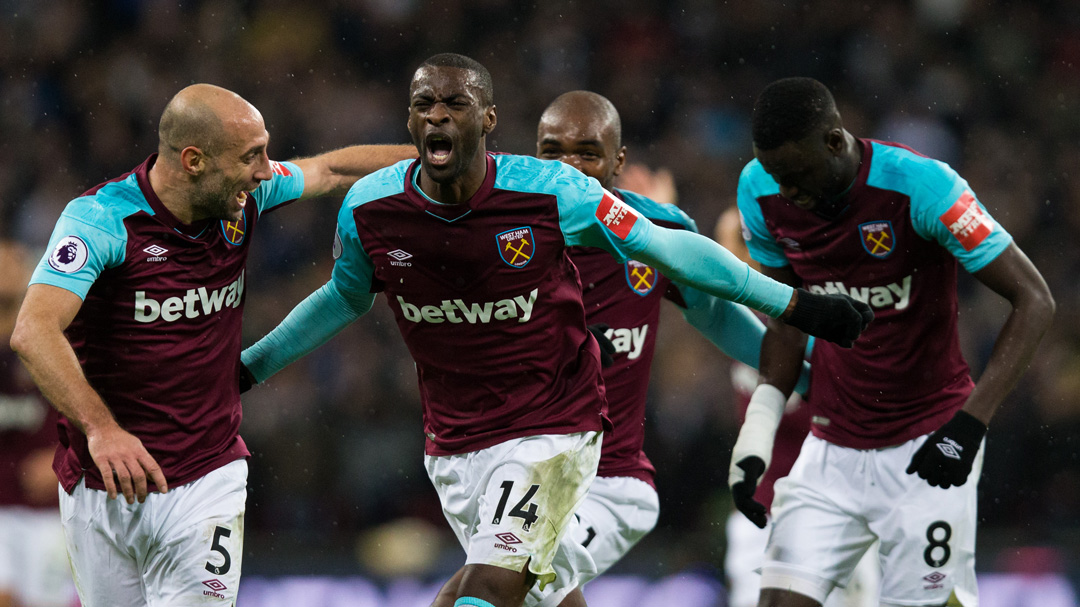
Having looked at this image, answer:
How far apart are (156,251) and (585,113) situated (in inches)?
76.5

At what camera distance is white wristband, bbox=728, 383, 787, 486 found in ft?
17.0

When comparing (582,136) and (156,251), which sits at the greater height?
(582,136)

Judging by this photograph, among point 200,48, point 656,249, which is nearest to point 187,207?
point 656,249

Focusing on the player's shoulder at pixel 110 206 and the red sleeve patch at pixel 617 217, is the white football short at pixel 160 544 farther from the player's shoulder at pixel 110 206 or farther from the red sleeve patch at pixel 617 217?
the red sleeve patch at pixel 617 217

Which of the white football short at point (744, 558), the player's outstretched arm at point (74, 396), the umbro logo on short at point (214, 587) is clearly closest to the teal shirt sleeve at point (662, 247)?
the player's outstretched arm at point (74, 396)

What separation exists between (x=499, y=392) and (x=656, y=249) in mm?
717

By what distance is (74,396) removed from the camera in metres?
4.18

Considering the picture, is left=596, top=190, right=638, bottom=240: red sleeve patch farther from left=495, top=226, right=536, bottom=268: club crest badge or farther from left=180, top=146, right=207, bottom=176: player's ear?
left=180, top=146, right=207, bottom=176: player's ear

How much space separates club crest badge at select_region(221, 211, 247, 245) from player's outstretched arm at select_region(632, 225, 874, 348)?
1.48 m

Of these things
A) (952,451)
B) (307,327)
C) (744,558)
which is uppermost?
(307,327)

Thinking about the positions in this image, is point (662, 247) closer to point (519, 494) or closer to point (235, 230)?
point (519, 494)

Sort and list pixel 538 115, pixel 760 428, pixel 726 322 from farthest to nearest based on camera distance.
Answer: pixel 538 115 → pixel 726 322 → pixel 760 428

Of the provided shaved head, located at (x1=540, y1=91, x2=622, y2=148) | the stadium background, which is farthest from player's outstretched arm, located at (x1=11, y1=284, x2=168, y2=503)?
the stadium background

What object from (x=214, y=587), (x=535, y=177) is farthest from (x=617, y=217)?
(x=214, y=587)
